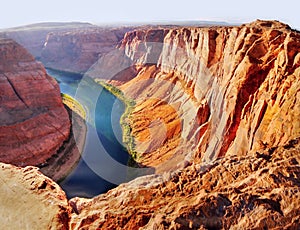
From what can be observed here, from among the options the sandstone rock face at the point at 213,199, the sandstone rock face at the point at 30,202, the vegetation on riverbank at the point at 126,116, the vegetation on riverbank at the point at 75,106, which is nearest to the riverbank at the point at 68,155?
the vegetation on riverbank at the point at 75,106

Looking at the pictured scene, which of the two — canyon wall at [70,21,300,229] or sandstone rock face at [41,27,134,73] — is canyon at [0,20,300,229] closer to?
canyon wall at [70,21,300,229]

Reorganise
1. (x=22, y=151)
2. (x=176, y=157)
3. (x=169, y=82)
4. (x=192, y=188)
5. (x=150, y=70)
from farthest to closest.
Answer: (x=150, y=70), (x=169, y=82), (x=22, y=151), (x=176, y=157), (x=192, y=188)

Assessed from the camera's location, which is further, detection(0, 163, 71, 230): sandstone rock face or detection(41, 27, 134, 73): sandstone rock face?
detection(41, 27, 134, 73): sandstone rock face

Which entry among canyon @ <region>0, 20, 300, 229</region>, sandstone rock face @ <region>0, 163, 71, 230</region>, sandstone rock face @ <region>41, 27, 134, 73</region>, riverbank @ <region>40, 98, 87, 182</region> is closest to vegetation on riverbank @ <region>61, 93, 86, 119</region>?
riverbank @ <region>40, 98, 87, 182</region>

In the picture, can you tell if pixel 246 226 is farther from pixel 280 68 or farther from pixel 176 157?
pixel 176 157

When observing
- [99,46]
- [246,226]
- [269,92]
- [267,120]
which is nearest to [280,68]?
[269,92]

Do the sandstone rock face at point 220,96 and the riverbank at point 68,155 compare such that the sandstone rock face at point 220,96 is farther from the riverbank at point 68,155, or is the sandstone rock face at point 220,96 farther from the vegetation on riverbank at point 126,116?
the riverbank at point 68,155
